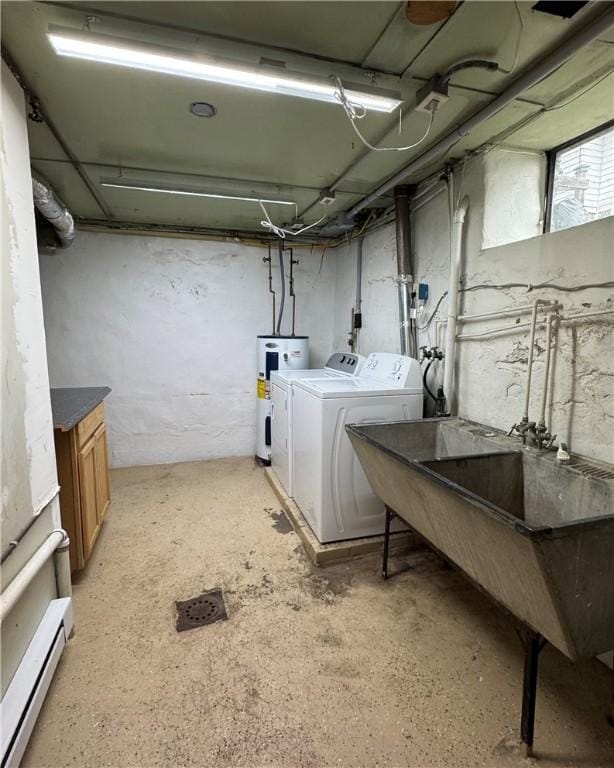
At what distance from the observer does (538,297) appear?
1.78m

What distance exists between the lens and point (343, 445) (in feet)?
7.26

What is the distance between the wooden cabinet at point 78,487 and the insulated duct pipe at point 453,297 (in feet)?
6.82

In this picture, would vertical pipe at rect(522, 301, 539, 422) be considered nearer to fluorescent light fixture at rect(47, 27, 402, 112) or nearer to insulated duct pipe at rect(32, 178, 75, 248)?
fluorescent light fixture at rect(47, 27, 402, 112)

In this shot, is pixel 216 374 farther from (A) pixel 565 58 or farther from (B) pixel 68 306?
(A) pixel 565 58

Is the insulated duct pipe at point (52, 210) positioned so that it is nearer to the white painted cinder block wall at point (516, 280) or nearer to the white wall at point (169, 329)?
the white wall at point (169, 329)

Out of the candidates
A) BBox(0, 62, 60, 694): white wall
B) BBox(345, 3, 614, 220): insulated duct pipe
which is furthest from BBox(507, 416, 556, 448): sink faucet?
BBox(0, 62, 60, 694): white wall

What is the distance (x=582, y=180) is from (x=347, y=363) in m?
1.86

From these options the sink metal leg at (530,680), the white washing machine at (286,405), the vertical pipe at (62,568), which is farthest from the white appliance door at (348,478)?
the vertical pipe at (62,568)

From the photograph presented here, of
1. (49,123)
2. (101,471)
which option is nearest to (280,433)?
(101,471)

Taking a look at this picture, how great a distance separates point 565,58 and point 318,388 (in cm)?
170

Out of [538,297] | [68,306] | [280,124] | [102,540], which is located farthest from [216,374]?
[538,297]

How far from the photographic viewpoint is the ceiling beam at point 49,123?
1.42 m

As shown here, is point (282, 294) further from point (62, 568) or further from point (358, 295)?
point (62, 568)

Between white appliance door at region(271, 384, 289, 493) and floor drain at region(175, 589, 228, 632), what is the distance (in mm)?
1134
